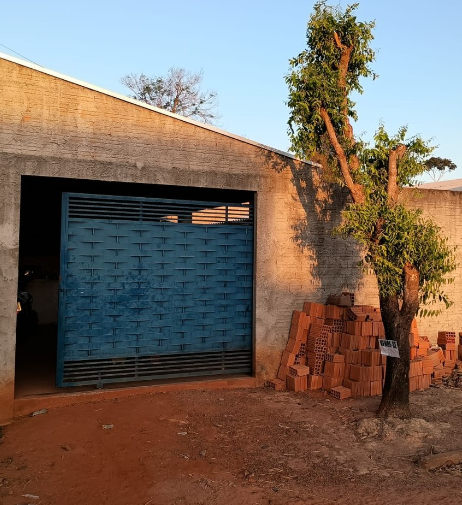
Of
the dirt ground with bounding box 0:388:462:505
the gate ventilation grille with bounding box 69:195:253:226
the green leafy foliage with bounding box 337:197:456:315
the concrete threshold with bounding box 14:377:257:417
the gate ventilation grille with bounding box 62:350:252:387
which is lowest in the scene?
the dirt ground with bounding box 0:388:462:505

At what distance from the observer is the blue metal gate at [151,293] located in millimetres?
6758

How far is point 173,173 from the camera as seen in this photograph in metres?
7.09

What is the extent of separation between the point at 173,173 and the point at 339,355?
381 centimetres

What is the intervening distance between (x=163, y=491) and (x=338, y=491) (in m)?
1.57

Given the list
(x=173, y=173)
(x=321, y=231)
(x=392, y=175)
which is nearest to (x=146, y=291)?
(x=173, y=173)

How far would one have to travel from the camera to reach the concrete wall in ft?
20.3

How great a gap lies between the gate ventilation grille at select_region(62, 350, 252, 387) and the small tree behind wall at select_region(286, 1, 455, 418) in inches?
100

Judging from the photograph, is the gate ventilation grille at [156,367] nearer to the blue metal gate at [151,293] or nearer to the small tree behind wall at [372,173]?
the blue metal gate at [151,293]

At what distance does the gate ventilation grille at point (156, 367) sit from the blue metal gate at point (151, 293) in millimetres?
16

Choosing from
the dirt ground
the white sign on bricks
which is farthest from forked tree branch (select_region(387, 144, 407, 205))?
the dirt ground

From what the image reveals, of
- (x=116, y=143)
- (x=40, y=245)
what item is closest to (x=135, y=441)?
(x=116, y=143)

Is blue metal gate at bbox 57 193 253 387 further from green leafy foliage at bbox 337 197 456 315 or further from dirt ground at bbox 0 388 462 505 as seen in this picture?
green leafy foliage at bbox 337 197 456 315

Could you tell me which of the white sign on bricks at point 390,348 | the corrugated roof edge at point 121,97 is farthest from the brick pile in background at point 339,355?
the corrugated roof edge at point 121,97

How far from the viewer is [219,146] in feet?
24.4
